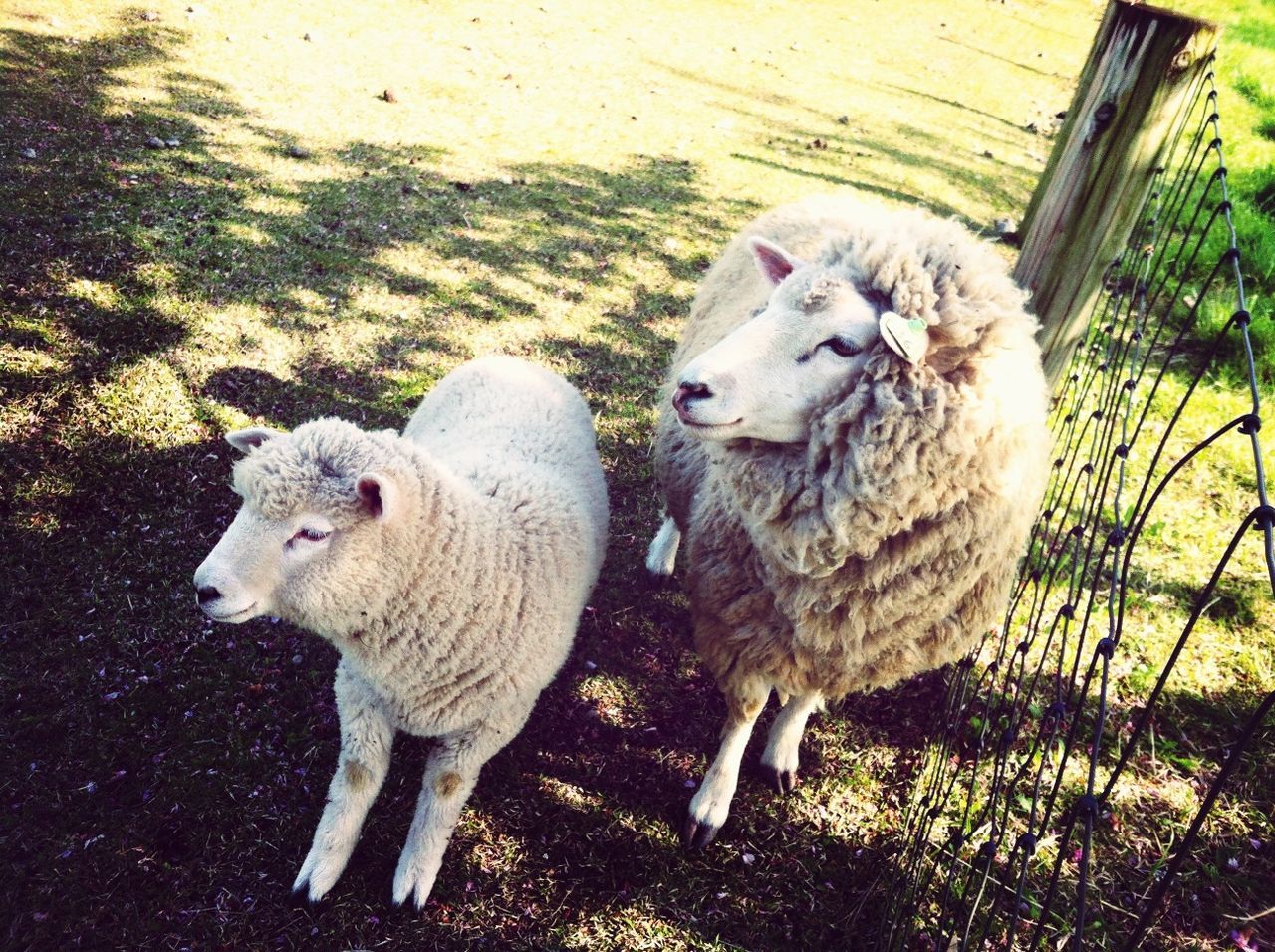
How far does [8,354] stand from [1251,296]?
769 cm

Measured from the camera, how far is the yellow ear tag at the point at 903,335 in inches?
75.0

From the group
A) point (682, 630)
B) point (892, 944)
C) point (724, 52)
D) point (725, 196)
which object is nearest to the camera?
point (892, 944)

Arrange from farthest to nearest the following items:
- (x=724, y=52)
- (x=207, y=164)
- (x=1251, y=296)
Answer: (x=724, y=52), (x=207, y=164), (x=1251, y=296)

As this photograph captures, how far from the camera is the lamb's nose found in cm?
197

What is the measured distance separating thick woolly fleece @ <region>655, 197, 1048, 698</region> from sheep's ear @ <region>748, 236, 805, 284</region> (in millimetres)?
194

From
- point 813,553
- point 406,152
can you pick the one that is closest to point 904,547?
point 813,553

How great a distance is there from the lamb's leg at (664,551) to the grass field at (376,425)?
0.15 metres

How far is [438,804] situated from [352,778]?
311 millimetres

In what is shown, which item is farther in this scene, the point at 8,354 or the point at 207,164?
the point at 207,164

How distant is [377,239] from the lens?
18.0 feet

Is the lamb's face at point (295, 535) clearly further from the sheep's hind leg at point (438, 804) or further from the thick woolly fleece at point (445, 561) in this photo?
the sheep's hind leg at point (438, 804)

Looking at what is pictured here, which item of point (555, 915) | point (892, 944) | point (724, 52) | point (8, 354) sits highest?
point (724, 52)

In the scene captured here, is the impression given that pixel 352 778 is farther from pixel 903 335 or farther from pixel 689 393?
pixel 903 335

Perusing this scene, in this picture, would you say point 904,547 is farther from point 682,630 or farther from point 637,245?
point 637,245
